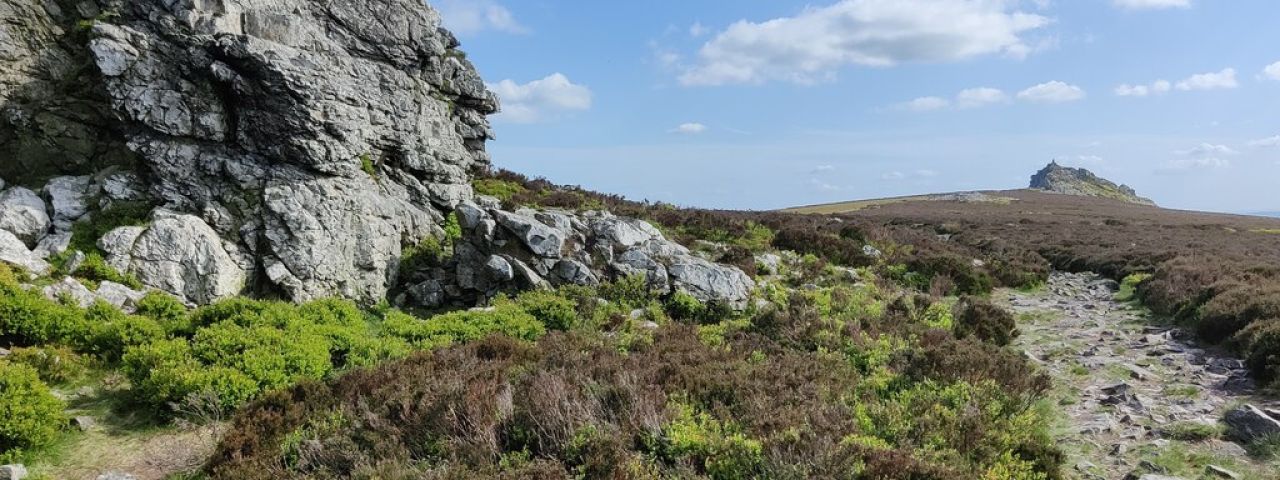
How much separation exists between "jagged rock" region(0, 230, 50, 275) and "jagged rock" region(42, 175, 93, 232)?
1528mm

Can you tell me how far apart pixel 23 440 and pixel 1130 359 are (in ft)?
62.0

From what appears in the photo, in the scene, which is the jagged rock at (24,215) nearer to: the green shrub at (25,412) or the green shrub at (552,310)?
the green shrub at (25,412)

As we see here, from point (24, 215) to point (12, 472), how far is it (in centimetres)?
1128

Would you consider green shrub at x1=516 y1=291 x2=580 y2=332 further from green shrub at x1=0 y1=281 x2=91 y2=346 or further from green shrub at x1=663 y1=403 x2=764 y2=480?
green shrub at x1=0 y1=281 x2=91 y2=346

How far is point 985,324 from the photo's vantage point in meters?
15.0

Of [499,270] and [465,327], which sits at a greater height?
[499,270]

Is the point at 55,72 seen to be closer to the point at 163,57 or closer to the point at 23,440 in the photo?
the point at 163,57

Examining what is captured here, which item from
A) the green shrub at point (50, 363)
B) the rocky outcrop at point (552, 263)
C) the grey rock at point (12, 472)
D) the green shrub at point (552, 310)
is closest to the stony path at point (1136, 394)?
the rocky outcrop at point (552, 263)

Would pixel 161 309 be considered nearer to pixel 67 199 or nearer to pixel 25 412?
pixel 25 412

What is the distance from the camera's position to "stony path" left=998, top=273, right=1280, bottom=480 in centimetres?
810

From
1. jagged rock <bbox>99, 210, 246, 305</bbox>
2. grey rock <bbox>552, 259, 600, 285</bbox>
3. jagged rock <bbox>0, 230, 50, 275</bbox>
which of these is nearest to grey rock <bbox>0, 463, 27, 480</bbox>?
jagged rock <bbox>99, 210, 246, 305</bbox>

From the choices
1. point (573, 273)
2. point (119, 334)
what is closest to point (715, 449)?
point (573, 273)

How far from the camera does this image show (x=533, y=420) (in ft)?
25.7

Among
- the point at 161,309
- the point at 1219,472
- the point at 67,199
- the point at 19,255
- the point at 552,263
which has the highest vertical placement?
the point at 67,199
